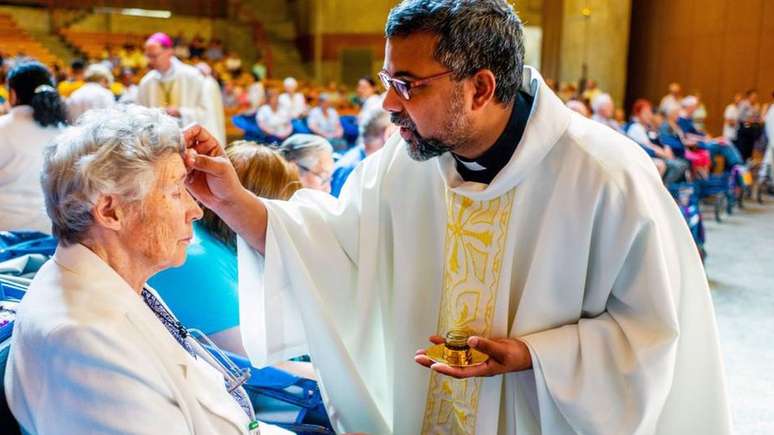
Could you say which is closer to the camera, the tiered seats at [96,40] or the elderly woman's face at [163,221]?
the elderly woman's face at [163,221]

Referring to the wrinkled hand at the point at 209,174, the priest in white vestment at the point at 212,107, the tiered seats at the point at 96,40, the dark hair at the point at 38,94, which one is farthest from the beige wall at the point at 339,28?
the wrinkled hand at the point at 209,174

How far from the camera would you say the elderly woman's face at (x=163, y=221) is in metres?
1.45

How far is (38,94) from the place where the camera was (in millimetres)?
3688

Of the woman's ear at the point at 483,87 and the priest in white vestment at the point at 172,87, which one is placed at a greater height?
the woman's ear at the point at 483,87

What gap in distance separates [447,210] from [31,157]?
2566 mm

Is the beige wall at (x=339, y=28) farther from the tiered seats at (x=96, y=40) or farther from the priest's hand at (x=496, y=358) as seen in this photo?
the priest's hand at (x=496, y=358)

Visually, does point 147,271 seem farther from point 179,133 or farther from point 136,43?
point 136,43

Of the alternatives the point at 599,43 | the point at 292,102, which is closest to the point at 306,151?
the point at 292,102

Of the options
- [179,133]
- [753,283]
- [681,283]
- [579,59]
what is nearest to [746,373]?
[753,283]

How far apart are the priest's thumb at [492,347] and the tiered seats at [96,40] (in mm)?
18108

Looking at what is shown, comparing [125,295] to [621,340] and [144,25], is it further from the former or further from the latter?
[144,25]

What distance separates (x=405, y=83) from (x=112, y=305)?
2.41 feet

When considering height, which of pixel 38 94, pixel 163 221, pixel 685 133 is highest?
pixel 38 94

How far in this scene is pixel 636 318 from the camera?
1648 mm
